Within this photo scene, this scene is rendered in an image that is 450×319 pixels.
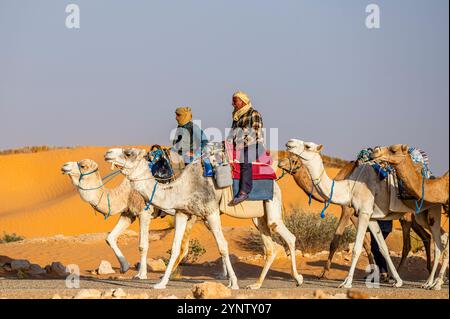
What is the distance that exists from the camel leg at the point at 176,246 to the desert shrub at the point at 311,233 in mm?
9615

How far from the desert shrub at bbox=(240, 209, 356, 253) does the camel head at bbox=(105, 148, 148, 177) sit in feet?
34.0

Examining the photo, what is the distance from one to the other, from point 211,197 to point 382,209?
3.23 m

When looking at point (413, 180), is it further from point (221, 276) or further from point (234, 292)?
point (221, 276)

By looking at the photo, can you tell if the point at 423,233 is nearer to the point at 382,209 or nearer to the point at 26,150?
the point at 382,209

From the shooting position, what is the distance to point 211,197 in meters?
15.0

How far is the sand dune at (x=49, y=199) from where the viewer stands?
1543 inches

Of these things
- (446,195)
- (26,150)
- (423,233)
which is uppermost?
(446,195)

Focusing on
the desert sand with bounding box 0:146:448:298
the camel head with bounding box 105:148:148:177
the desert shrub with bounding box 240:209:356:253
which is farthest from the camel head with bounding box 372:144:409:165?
the desert shrub with bounding box 240:209:356:253

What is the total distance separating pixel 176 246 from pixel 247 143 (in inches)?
77.6

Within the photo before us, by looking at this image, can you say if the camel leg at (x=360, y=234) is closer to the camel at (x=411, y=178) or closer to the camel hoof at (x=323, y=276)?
the camel at (x=411, y=178)

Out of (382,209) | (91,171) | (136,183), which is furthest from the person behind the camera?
(91,171)

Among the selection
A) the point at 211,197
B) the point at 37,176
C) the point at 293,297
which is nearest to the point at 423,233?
the point at 211,197
